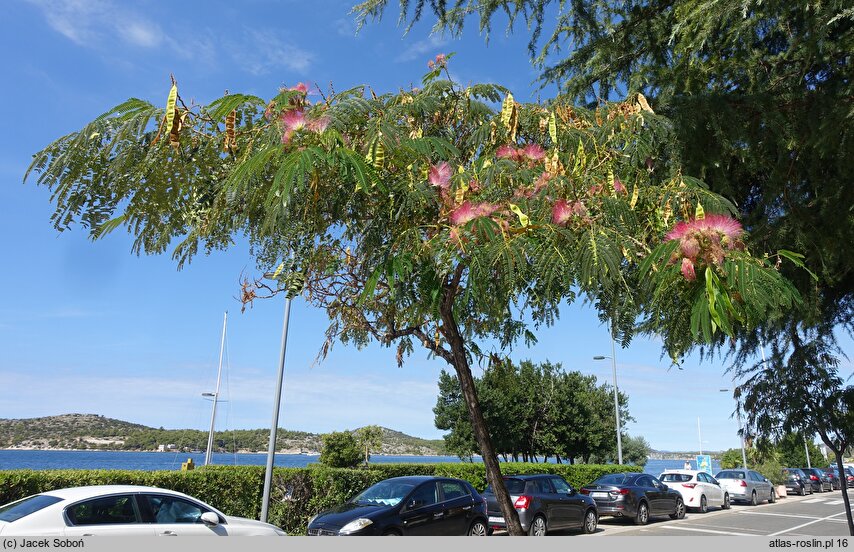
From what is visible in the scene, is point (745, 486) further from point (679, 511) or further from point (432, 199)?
point (432, 199)

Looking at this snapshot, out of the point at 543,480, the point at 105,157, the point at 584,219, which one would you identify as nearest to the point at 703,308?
the point at 584,219

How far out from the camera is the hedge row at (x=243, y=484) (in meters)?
11.6

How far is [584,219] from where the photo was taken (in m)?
3.74

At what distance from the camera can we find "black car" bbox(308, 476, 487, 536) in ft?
35.4

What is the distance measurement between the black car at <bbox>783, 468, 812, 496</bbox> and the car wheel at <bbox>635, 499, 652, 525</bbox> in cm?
2275

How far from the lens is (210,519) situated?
8750 millimetres

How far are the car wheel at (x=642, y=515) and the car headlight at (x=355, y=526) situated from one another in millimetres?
12136

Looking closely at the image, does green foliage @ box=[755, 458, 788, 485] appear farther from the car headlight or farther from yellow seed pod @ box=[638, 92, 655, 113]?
yellow seed pod @ box=[638, 92, 655, 113]

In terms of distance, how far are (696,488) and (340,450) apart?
14.4 m

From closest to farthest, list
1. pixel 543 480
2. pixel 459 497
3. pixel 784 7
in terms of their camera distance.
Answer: pixel 784 7 < pixel 459 497 < pixel 543 480

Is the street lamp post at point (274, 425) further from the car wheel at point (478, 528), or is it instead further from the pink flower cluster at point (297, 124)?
the pink flower cluster at point (297, 124)

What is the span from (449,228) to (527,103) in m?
2.07

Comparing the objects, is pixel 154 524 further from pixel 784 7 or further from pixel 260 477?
pixel 784 7

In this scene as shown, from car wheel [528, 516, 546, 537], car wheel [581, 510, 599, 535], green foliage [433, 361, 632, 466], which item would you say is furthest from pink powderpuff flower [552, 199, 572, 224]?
green foliage [433, 361, 632, 466]
